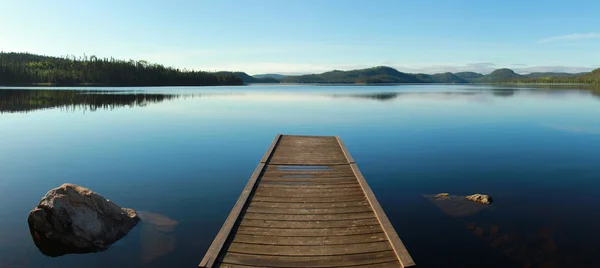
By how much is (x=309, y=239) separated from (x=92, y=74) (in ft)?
473

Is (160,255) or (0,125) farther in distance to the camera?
(0,125)

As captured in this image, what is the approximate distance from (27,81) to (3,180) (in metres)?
131

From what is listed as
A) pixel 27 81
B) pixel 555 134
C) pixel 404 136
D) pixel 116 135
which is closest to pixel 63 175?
pixel 116 135

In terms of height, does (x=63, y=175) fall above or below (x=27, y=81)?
below

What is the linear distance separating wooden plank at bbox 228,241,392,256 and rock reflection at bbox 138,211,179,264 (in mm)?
2430

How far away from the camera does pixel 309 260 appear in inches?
249

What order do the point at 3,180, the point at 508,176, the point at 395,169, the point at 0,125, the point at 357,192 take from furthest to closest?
1. the point at 0,125
2. the point at 395,169
3. the point at 508,176
4. the point at 3,180
5. the point at 357,192

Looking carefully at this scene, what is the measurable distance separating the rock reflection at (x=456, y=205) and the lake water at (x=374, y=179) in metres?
0.22

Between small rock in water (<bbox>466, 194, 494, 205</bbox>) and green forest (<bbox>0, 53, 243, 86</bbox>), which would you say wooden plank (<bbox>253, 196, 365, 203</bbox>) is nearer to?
small rock in water (<bbox>466, 194, 494, 205</bbox>)

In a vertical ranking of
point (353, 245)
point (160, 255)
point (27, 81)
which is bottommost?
point (160, 255)

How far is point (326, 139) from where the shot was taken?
18578 millimetres

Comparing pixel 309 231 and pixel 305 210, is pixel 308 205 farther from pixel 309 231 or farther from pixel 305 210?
pixel 309 231

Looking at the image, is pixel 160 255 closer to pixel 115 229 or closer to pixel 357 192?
pixel 115 229

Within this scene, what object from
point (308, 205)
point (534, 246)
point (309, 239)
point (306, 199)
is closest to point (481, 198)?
point (534, 246)
